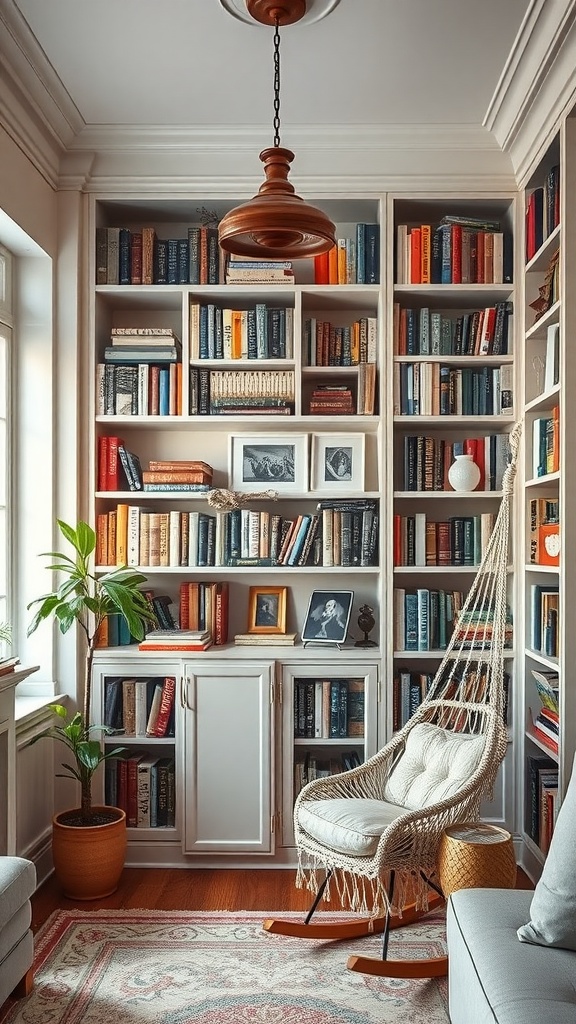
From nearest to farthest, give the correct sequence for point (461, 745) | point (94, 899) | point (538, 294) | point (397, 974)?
1. point (397, 974)
2. point (461, 745)
3. point (94, 899)
4. point (538, 294)

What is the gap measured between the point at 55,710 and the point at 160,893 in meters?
0.82

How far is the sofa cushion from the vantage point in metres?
2.42

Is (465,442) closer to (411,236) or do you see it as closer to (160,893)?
(411,236)

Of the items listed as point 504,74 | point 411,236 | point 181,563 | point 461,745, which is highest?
point 504,74

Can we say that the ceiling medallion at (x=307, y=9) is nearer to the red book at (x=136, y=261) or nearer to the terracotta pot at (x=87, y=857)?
the red book at (x=136, y=261)

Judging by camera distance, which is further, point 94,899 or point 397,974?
point 94,899

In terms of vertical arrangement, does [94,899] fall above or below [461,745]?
below

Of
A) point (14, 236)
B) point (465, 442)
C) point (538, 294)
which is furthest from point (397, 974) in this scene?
point (14, 236)

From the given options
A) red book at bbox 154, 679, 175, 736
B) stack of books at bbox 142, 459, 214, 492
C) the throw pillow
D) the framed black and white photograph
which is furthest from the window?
the throw pillow

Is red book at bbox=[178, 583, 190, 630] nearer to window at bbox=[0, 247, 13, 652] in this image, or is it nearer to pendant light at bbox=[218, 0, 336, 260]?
window at bbox=[0, 247, 13, 652]

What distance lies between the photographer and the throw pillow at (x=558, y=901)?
2.05 meters

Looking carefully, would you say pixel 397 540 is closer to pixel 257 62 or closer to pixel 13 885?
pixel 257 62

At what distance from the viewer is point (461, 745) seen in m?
3.17

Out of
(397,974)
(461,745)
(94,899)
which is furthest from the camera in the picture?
(94,899)
